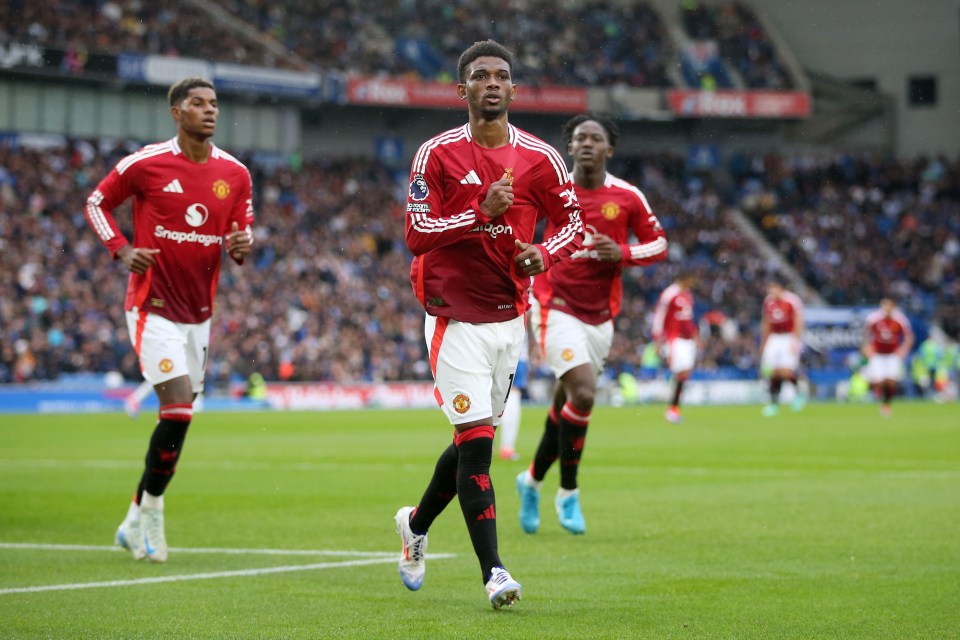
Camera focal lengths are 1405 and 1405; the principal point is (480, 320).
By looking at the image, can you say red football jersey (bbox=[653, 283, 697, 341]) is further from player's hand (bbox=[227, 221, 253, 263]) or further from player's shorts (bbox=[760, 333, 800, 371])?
player's hand (bbox=[227, 221, 253, 263])

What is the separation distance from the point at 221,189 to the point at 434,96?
1629 inches

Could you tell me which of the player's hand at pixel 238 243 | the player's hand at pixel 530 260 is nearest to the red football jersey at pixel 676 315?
the player's hand at pixel 238 243

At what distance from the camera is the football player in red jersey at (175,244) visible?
8.86m

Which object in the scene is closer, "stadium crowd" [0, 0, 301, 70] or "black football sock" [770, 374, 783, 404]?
"black football sock" [770, 374, 783, 404]

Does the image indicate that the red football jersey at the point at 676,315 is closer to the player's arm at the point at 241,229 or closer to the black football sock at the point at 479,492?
the player's arm at the point at 241,229

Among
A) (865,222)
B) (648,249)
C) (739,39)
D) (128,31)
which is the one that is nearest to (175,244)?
(648,249)

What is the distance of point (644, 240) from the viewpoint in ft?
35.4

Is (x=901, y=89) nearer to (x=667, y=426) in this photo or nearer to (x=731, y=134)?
(x=731, y=134)

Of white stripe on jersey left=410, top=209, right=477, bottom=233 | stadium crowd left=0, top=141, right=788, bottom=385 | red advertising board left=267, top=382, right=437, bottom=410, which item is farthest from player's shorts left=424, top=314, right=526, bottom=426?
red advertising board left=267, top=382, right=437, bottom=410

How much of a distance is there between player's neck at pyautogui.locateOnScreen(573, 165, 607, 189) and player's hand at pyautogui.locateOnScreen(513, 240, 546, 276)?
3973 millimetres

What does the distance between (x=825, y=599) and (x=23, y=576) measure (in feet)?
14.0

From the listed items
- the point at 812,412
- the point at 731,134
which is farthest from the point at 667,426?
the point at 731,134

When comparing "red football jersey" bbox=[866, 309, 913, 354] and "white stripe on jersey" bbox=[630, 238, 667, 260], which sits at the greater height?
"white stripe on jersey" bbox=[630, 238, 667, 260]

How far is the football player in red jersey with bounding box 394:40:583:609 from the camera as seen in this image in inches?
266
